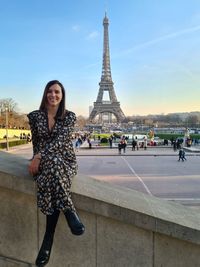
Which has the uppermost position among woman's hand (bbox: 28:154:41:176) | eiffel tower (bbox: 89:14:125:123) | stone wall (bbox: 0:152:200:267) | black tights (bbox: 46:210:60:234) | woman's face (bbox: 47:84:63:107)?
eiffel tower (bbox: 89:14:125:123)

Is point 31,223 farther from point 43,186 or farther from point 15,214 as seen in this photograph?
point 43,186

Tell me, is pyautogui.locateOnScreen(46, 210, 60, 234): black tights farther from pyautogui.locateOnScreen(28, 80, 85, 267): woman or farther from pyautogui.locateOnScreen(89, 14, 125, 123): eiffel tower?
pyautogui.locateOnScreen(89, 14, 125, 123): eiffel tower

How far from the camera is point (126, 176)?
18188 millimetres

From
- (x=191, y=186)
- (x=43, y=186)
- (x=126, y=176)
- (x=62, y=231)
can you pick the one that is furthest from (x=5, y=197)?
(x=126, y=176)

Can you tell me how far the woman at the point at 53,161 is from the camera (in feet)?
9.65

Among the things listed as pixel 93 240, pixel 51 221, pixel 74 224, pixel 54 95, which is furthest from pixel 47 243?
pixel 54 95

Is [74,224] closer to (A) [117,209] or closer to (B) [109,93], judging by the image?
(A) [117,209]

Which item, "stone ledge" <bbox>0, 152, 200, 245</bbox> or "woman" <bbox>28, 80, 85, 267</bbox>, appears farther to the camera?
"stone ledge" <bbox>0, 152, 200, 245</bbox>

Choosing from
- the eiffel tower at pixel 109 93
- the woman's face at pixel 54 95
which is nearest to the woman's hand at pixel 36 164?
the woman's face at pixel 54 95

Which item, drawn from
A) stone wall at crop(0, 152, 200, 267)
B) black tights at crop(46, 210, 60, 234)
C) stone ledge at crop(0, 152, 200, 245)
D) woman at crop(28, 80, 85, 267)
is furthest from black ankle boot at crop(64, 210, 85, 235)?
stone wall at crop(0, 152, 200, 267)

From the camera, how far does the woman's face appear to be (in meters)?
3.34

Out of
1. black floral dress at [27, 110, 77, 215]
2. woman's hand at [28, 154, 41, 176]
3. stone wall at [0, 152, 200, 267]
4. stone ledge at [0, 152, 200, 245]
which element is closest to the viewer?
black floral dress at [27, 110, 77, 215]

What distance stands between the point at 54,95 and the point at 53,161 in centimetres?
73

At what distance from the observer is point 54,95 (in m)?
3.34
